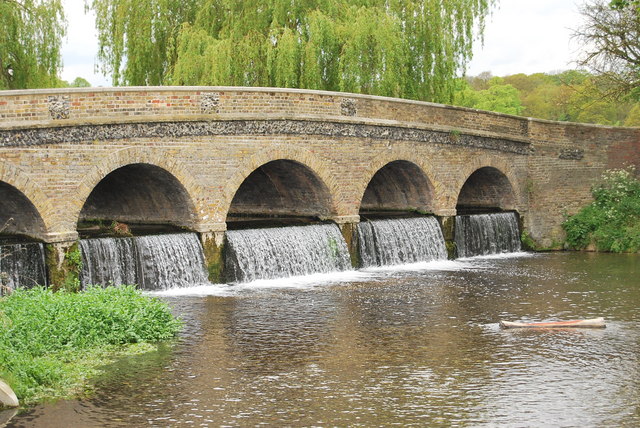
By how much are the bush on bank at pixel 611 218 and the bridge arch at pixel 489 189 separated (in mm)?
1880

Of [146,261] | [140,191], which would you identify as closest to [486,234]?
[140,191]

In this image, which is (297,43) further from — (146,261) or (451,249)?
(146,261)

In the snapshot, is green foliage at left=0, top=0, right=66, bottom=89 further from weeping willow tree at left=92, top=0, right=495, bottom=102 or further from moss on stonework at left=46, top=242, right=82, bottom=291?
moss on stonework at left=46, top=242, right=82, bottom=291

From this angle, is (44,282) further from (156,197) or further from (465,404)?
(465,404)

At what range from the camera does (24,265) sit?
17344 millimetres

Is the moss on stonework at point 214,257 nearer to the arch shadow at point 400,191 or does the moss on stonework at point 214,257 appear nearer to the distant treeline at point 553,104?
the arch shadow at point 400,191

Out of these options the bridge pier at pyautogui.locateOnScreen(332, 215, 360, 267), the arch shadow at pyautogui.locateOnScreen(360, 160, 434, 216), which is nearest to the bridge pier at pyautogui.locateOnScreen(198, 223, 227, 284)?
the bridge pier at pyautogui.locateOnScreen(332, 215, 360, 267)

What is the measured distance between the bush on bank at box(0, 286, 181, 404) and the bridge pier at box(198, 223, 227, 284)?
16.9 ft

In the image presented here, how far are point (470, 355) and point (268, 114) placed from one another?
981cm

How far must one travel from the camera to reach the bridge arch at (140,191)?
1856 cm

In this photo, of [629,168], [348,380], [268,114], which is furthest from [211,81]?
Result: [348,380]

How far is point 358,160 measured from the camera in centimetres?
2289

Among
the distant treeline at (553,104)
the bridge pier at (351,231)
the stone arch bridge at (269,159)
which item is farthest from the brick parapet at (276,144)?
the distant treeline at (553,104)

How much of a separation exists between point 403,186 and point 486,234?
280 centimetres
